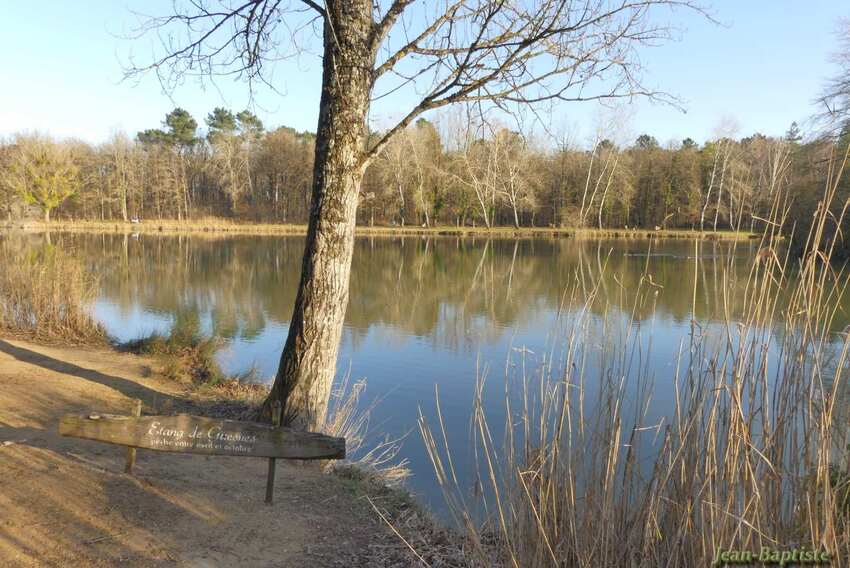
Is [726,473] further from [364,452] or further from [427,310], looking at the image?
[427,310]

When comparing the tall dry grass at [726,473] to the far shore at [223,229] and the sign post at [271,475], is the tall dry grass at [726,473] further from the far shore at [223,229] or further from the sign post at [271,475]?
the far shore at [223,229]

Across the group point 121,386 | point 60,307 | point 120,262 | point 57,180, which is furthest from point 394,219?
point 121,386

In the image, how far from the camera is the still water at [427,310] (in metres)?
4.77

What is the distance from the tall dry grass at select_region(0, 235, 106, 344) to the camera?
30.9 feet

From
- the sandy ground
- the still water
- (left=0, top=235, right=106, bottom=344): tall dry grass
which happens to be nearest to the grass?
the still water

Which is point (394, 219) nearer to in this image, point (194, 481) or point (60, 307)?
point (60, 307)

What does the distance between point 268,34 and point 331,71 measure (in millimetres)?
1468

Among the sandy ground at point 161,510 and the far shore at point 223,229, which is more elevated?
the far shore at point 223,229

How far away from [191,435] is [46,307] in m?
7.51
